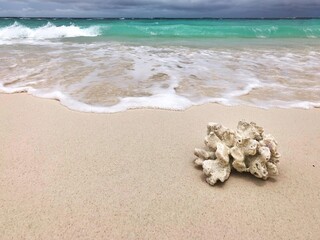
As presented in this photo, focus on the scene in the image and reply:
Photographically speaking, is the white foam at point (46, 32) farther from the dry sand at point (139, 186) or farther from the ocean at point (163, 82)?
the dry sand at point (139, 186)

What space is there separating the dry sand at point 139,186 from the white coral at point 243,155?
0.07m

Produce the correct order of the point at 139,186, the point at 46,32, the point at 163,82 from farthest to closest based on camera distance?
the point at 46,32 → the point at 163,82 → the point at 139,186

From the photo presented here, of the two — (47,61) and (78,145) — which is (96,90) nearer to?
(78,145)

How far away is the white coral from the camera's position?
6.25 feet

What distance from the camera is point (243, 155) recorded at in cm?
195

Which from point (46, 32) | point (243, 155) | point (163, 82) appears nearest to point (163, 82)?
point (163, 82)

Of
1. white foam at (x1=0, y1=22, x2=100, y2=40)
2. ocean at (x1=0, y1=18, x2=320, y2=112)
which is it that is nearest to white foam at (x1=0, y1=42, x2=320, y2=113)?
ocean at (x1=0, y1=18, x2=320, y2=112)

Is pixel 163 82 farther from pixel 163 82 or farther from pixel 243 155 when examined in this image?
pixel 243 155

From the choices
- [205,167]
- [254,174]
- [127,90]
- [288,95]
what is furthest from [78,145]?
[288,95]

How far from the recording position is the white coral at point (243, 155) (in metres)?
1.91

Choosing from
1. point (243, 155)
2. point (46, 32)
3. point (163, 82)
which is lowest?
point (46, 32)

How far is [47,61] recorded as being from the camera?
6457 millimetres

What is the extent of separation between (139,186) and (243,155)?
0.77 metres

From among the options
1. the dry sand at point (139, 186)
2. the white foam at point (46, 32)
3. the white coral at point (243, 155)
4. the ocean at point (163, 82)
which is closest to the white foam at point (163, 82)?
the ocean at point (163, 82)
